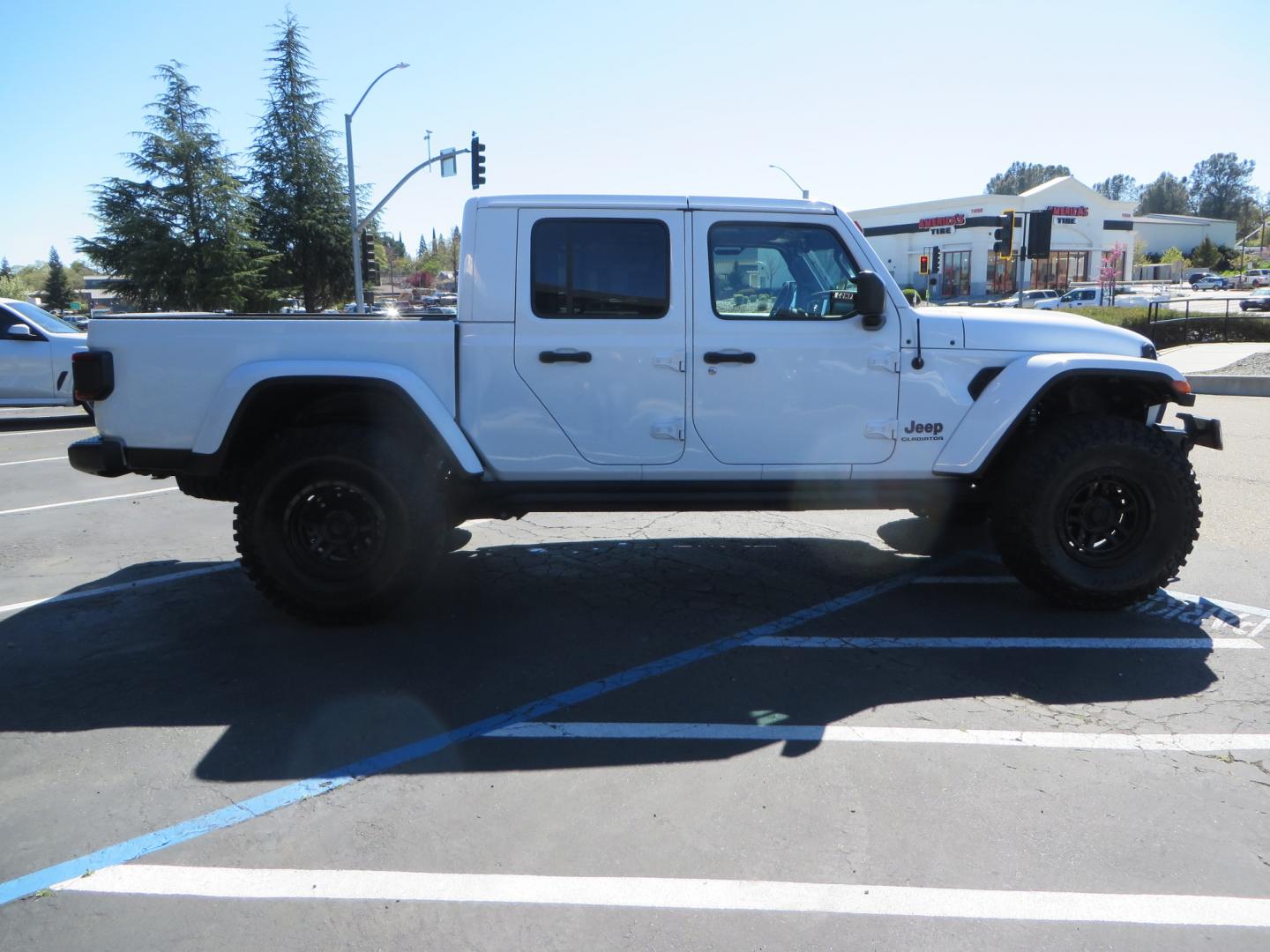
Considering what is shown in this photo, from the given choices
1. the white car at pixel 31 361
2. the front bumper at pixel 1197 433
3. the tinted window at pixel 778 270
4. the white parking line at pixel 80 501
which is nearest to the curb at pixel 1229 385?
the front bumper at pixel 1197 433

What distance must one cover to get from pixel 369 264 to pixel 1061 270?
45.3 m

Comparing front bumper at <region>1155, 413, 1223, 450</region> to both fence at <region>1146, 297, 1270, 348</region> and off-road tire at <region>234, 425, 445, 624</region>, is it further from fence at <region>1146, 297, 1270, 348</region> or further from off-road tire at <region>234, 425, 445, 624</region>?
fence at <region>1146, 297, 1270, 348</region>

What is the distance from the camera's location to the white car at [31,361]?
13.2 metres

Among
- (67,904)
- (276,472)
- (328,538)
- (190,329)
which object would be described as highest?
(190,329)

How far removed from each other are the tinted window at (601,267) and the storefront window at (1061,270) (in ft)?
190

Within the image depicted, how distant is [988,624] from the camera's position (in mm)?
4996

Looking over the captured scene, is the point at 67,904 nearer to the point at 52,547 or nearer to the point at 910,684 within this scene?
the point at 910,684

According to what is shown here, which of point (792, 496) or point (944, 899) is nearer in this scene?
point (944, 899)

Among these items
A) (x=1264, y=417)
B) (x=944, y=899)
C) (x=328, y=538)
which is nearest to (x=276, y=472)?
(x=328, y=538)

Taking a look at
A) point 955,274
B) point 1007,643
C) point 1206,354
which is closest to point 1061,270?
point 955,274

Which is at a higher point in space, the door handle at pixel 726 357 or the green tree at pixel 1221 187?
the green tree at pixel 1221 187

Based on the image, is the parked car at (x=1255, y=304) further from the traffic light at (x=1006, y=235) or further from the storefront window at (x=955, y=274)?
the traffic light at (x=1006, y=235)

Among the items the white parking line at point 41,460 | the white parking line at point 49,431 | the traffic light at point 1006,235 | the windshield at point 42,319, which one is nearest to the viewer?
the white parking line at point 41,460

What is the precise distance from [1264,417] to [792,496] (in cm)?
1159
